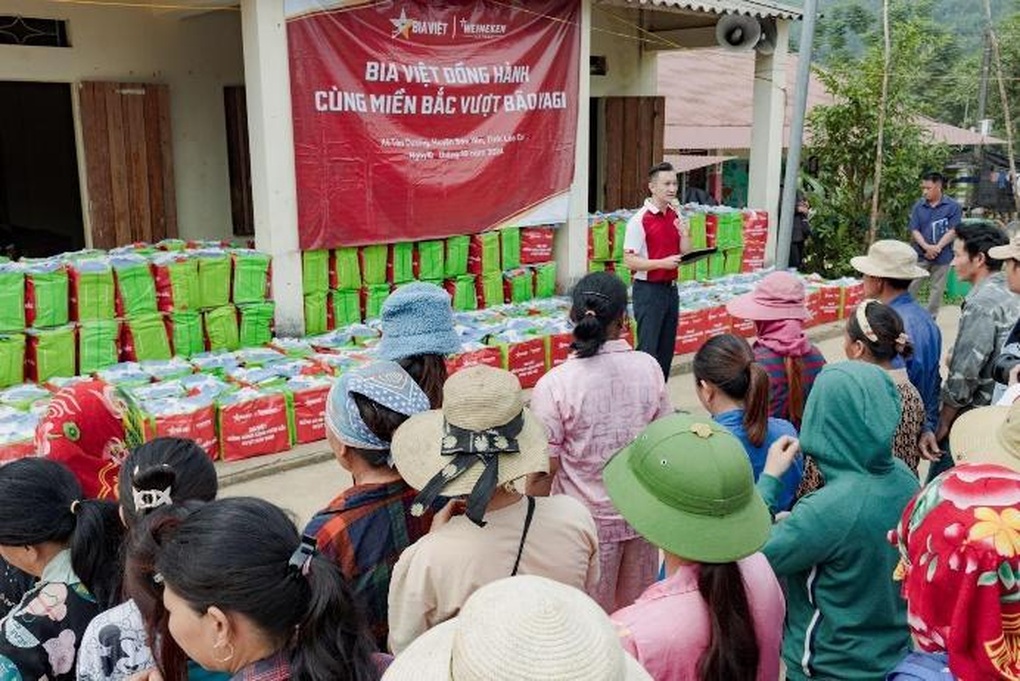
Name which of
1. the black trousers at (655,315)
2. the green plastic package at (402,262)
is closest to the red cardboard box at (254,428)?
the green plastic package at (402,262)

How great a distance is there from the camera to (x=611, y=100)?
10906 millimetres

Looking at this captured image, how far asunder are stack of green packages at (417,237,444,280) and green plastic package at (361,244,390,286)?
32 cm

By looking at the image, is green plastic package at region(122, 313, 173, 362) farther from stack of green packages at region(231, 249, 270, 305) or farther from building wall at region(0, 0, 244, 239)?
building wall at region(0, 0, 244, 239)

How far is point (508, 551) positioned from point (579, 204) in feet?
23.0

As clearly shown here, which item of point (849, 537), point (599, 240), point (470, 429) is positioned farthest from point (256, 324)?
point (849, 537)

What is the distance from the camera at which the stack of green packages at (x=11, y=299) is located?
5.69 m

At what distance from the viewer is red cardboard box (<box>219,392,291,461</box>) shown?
223 inches

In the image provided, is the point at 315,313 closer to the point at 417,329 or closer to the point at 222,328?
the point at 222,328

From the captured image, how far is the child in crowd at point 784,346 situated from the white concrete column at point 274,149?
4.04 meters

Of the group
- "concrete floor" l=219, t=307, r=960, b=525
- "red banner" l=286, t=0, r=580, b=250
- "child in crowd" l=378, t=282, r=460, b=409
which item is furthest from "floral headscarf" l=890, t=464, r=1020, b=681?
"red banner" l=286, t=0, r=580, b=250

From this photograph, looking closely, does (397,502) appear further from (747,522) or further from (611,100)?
(611,100)

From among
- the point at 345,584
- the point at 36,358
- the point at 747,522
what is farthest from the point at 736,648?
the point at 36,358

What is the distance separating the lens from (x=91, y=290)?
6.02 meters

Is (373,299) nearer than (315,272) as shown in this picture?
No
